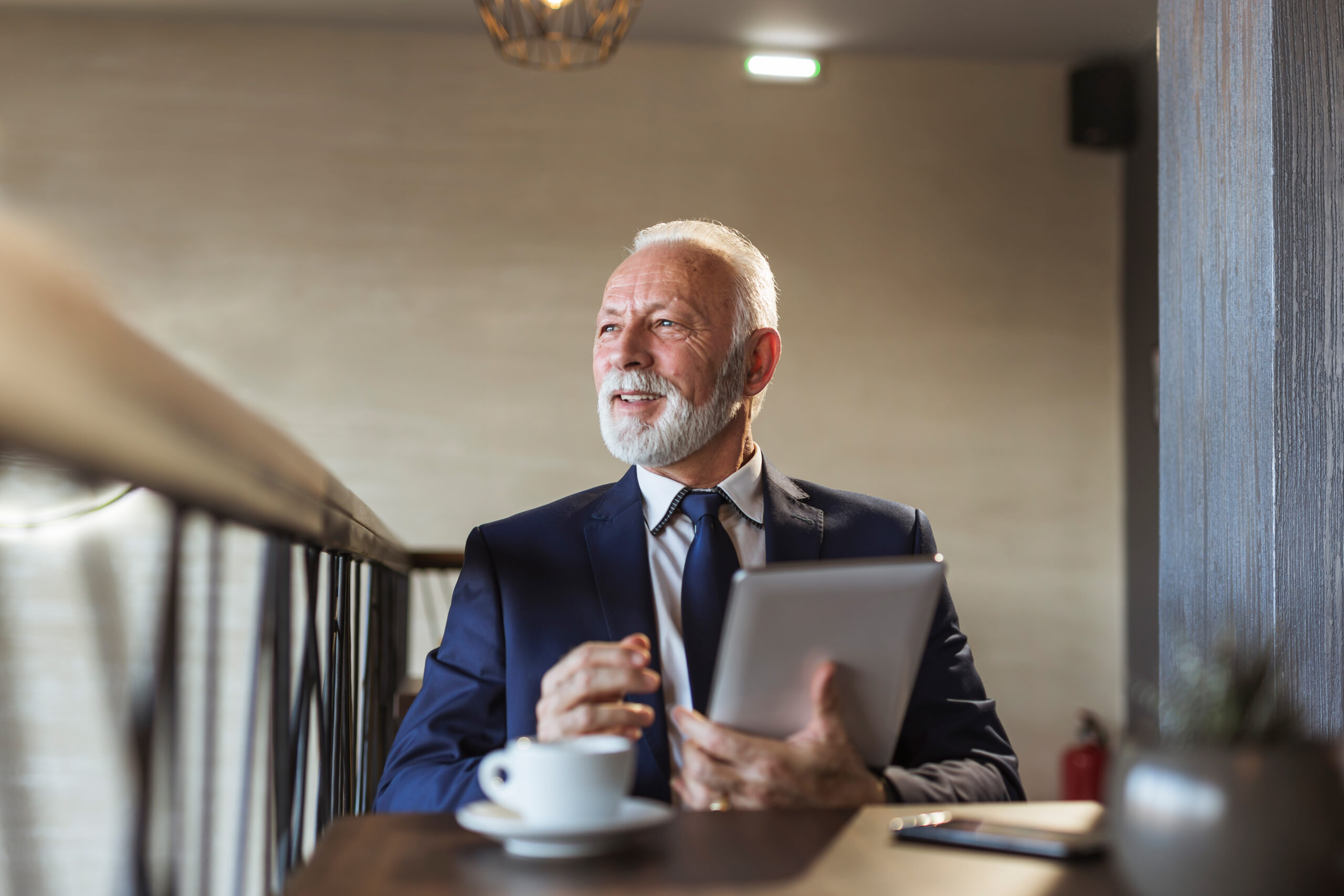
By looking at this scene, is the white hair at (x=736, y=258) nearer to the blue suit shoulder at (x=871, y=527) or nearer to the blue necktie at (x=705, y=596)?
the blue suit shoulder at (x=871, y=527)

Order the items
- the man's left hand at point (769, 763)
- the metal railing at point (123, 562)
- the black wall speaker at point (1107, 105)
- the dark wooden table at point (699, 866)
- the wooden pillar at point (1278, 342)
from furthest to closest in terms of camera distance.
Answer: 1. the black wall speaker at point (1107, 105)
2. the wooden pillar at point (1278, 342)
3. the man's left hand at point (769, 763)
4. the dark wooden table at point (699, 866)
5. the metal railing at point (123, 562)

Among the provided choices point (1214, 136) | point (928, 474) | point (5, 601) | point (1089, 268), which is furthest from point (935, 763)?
point (1089, 268)

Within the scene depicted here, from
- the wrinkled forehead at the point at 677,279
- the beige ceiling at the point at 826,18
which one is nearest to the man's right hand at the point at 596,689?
the wrinkled forehead at the point at 677,279

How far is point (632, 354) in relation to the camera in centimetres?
173

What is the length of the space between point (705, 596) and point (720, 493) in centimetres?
19

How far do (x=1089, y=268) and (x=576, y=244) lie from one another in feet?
7.31

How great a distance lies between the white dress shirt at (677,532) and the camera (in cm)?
149

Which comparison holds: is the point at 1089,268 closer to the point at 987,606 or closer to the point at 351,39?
the point at 987,606

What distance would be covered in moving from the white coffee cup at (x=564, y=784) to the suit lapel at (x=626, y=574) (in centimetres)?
61

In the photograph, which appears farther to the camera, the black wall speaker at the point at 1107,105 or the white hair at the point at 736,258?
the black wall speaker at the point at 1107,105

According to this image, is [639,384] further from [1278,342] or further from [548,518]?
[1278,342]

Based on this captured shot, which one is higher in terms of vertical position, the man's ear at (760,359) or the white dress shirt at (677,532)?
the man's ear at (760,359)

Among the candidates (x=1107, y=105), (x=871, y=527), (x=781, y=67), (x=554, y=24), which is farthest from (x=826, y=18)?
(x=871, y=527)

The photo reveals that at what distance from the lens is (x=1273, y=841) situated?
1.72ft
